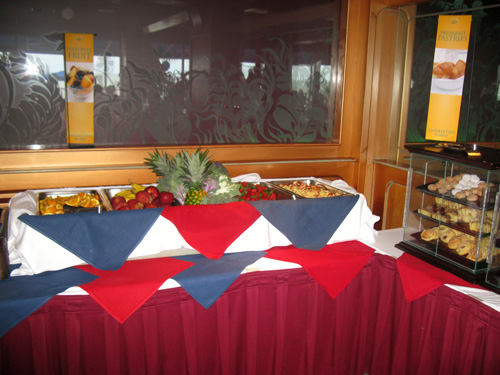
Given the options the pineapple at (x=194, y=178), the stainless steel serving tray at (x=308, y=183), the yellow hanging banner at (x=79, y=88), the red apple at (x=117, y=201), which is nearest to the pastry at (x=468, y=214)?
the stainless steel serving tray at (x=308, y=183)

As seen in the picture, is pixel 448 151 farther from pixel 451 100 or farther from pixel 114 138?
pixel 114 138

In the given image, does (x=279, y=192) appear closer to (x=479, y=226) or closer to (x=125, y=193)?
(x=125, y=193)

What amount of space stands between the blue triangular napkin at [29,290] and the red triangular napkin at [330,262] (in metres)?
0.82

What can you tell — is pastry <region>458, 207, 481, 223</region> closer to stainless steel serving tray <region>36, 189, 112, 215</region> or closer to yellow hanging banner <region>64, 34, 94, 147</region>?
stainless steel serving tray <region>36, 189, 112, 215</region>

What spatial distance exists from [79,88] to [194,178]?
1.14 meters

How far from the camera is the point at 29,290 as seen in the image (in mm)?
1546

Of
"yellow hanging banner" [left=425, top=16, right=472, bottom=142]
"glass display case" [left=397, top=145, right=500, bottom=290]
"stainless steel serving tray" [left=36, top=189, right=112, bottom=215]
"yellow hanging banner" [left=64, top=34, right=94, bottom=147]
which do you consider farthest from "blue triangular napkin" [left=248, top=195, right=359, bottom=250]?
"yellow hanging banner" [left=64, top=34, right=94, bottom=147]

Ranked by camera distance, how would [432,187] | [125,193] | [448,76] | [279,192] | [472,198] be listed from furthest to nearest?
[448,76]
[279,192]
[125,193]
[432,187]
[472,198]

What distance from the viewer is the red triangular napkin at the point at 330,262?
1.89m

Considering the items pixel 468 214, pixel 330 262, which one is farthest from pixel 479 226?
pixel 330 262

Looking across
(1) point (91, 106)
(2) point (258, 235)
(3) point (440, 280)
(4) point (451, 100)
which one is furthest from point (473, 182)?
(1) point (91, 106)

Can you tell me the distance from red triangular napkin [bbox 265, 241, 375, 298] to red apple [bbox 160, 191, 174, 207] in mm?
530

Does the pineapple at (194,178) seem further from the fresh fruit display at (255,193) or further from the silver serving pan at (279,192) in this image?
the silver serving pan at (279,192)

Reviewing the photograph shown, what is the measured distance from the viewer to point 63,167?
8.52 feet
